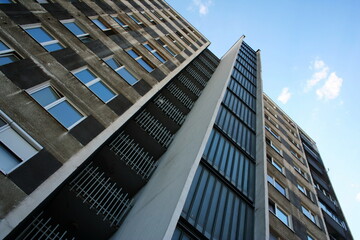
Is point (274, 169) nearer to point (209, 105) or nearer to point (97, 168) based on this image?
point (209, 105)

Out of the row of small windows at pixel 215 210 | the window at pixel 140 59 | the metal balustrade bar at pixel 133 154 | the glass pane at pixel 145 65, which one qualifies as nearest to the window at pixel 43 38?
the window at pixel 140 59

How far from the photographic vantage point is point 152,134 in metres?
13.3

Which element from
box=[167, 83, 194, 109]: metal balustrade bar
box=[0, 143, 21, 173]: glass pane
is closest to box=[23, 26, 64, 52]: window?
box=[0, 143, 21, 173]: glass pane

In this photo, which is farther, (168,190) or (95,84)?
(95,84)

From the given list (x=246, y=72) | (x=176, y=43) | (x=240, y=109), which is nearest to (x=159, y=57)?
(x=176, y=43)

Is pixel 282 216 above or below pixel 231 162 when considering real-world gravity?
above

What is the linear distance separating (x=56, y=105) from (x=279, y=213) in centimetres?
1327

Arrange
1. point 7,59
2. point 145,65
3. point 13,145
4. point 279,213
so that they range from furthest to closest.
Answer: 1. point 279,213
2. point 145,65
3. point 7,59
4. point 13,145

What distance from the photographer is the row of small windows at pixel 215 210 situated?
9227 mm

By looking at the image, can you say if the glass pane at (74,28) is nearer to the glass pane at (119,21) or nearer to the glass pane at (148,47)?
the glass pane at (119,21)

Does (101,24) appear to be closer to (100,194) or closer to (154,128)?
(154,128)

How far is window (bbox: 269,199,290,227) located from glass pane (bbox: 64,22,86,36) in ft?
44.4

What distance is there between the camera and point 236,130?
16531 millimetres

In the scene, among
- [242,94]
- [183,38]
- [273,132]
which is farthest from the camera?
[273,132]
